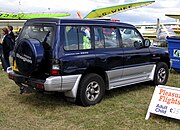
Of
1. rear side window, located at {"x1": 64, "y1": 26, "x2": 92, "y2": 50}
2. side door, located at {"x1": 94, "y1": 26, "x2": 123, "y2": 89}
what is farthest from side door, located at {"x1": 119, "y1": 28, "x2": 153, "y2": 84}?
rear side window, located at {"x1": 64, "y1": 26, "x2": 92, "y2": 50}

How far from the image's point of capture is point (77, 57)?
569cm

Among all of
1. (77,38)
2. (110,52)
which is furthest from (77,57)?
(110,52)

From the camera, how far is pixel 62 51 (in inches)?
216

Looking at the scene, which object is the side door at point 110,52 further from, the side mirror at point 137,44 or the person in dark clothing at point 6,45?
the person in dark clothing at point 6,45

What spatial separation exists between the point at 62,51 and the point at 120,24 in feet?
6.75

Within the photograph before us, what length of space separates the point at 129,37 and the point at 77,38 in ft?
5.65

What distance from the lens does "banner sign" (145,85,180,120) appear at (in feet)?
16.8

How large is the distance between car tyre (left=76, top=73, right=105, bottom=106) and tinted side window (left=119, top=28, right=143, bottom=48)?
3.98 feet

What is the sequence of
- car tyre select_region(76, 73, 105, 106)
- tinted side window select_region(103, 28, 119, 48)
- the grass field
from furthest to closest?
1. tinted side window select_region(103, 28, 119, 48)
2. car tyre select_region(76, 73, 105, 106)
3. the grass field

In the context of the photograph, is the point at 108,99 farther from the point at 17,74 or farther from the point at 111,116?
the point at 17,74

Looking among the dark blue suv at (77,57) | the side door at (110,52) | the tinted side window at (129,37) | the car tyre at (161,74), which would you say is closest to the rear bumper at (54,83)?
the dark blue suv at (77,57)

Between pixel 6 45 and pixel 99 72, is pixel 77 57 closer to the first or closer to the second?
pixel 99 72

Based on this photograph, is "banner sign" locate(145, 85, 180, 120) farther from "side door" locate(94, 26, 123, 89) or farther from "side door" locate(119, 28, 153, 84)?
"side door" locate(119, 28, 153, 84)

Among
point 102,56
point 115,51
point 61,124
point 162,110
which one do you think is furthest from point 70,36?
point 162,110
